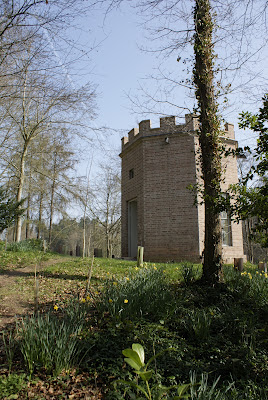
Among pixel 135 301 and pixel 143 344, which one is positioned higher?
pixel 135 301

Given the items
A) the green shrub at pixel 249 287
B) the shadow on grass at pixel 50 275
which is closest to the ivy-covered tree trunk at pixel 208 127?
the green shrub at pixel 249 287

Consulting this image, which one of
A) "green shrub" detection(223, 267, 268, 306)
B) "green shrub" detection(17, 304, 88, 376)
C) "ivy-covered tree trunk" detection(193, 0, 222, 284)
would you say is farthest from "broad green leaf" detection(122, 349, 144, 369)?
"ivy-covered tree trunk" detection(193, 0, 222, 284)

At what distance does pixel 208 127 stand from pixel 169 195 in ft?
21.9

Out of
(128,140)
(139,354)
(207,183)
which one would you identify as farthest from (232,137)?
(139,354)

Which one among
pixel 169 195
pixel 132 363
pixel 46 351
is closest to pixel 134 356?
pixel 132 363

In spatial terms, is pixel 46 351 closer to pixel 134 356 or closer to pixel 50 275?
pixel 134 356

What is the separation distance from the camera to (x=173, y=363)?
2941 millimetres

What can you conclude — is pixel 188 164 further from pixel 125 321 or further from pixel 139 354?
pixel 139 354

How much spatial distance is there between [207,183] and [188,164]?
6.89m

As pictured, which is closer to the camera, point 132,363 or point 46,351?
point 132,363

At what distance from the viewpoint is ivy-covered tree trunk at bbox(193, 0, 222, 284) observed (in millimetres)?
5695

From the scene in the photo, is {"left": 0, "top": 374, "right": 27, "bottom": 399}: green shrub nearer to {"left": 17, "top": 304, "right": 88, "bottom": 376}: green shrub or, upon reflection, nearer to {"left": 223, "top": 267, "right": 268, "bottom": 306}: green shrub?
{"left": 17, "top": 304, "right": 88, "bottom": 376}: green shrub

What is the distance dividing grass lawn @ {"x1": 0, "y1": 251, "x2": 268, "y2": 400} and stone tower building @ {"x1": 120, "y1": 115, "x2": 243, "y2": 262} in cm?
643

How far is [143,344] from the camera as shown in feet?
10.4
